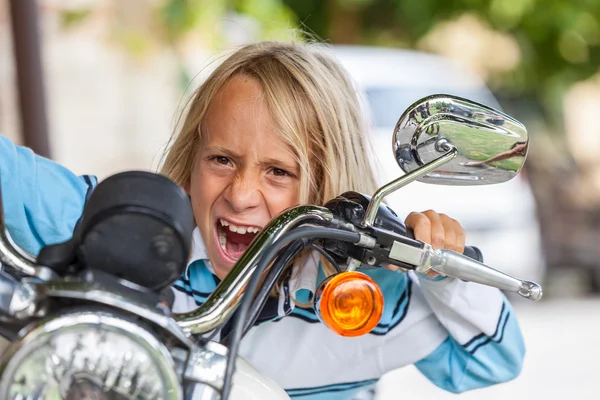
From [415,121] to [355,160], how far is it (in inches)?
21.8

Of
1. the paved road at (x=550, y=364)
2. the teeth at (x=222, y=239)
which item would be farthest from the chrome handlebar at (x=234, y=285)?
the paved road at (x=550, y=364)

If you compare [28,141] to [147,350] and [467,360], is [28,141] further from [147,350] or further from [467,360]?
[147,350]

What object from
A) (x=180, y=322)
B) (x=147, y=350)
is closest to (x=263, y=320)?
(x=180, y=322)

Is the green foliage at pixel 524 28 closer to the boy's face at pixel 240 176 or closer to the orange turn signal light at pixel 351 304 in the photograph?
the boy's face at pixel 240 176

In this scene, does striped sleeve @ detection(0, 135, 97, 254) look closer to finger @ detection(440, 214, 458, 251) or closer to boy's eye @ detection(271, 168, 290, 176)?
boy's eye @ detection(271, 168, 290, 176)

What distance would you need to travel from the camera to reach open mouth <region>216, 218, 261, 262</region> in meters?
1.81

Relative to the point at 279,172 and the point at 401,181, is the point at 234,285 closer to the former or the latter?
the point at 401,181

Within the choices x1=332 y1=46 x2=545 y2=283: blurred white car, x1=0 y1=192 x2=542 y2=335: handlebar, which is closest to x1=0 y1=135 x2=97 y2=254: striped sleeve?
x1=0 y1=192 x2=542 y2=335: handlebar

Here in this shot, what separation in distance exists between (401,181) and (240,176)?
542 mm

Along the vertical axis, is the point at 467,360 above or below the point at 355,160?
below

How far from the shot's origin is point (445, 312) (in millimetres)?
1849

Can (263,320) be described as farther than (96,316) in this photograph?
Yes

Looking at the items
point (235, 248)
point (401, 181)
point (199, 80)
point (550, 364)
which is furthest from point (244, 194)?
point (550, 364)

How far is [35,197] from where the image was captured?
1784 mm
